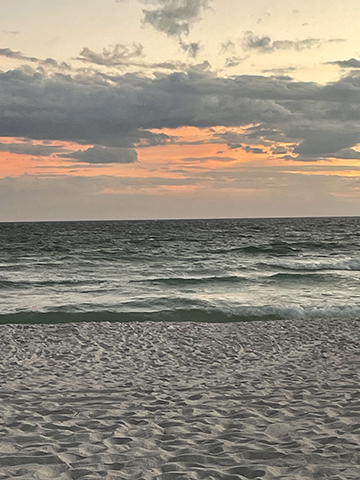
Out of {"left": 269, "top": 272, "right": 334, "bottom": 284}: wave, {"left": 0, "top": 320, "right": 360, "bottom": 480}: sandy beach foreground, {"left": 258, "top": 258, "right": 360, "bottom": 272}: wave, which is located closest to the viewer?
{"left": 0, "top": 320, "right": 360, "bottom": 480}: sandy beach foreground

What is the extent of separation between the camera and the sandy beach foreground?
18.0 ft

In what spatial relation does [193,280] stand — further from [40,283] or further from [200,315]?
[200,315]

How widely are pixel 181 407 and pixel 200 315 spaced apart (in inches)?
446

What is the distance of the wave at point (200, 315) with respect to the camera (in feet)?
58.8

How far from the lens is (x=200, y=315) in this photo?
18812mm

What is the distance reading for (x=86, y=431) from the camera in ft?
21.3

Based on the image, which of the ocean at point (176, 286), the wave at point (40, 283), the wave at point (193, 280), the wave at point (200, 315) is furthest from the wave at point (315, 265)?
the wave at point (200, 315)

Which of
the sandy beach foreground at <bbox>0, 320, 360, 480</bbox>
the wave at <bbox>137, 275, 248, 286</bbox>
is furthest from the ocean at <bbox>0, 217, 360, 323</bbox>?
the sandy beach foreground at <bbox>0, 320, 360, 480</bbox>

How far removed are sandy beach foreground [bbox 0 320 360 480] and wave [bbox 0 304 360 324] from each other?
4.51 metres

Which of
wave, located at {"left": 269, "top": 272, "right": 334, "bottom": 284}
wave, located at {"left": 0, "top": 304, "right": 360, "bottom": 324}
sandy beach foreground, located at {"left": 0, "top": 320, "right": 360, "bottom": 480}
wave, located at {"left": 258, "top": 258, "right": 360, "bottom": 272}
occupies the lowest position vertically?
wave, located at {"left": 0, "top": 304, "right": 360, "bottom": 324}

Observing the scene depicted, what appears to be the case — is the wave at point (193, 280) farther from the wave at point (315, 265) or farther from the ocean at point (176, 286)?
the wave at point (315, 265)

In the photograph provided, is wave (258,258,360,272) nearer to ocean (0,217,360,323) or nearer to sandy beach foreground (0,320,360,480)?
ocean (0,217,360,323)

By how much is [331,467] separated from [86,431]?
9.35 feet

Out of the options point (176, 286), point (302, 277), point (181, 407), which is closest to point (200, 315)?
point (176, 286)
